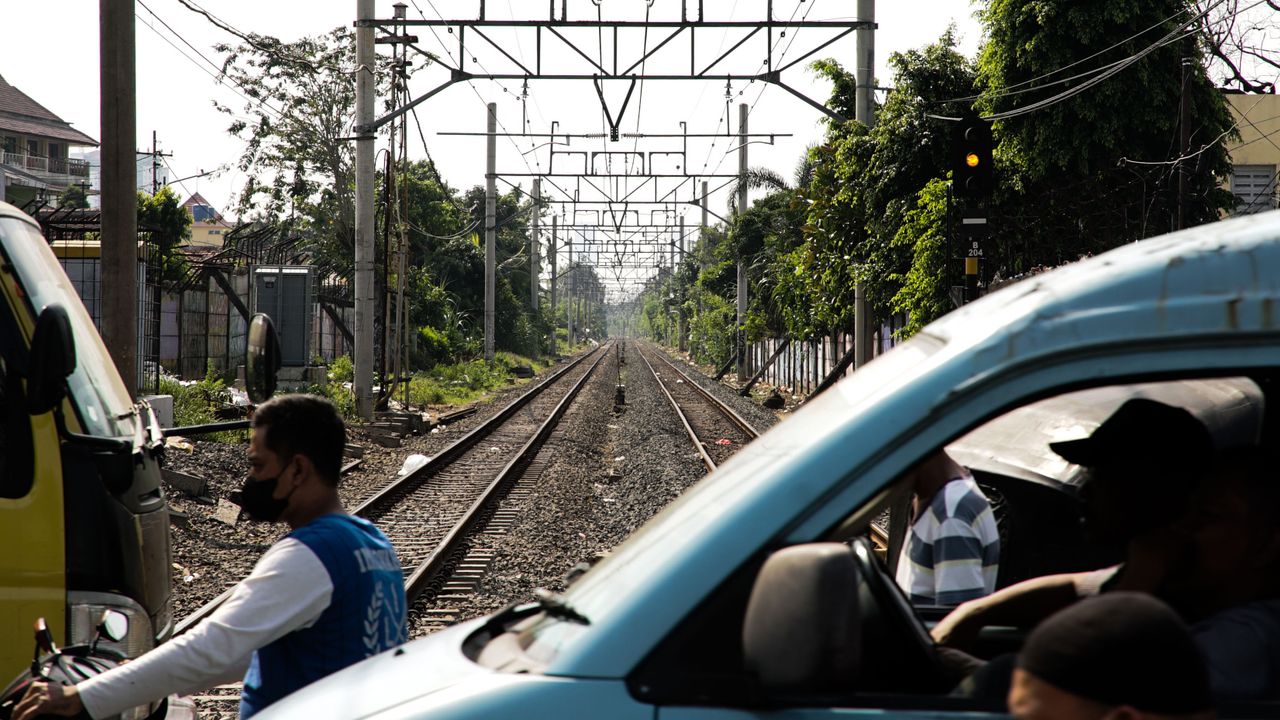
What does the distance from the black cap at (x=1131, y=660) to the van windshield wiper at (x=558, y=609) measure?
2.56ft

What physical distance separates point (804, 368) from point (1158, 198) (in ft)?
62.5

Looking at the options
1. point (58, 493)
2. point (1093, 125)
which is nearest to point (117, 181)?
point (58, 493)

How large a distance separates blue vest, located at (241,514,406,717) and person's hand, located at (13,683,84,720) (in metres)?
0.40

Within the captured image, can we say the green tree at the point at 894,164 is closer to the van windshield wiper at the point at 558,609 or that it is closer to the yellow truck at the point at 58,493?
the yellow truck at the point at 58,493

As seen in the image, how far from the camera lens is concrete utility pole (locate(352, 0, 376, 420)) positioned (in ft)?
69.9

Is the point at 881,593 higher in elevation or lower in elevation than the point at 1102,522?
lower

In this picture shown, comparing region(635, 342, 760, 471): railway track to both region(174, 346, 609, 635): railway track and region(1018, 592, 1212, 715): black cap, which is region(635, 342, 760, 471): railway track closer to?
region(174, 346, 609, 635): railway track

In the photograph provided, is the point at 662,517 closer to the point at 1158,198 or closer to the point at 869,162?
the point at 1158,198

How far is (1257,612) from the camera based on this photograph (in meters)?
2.03

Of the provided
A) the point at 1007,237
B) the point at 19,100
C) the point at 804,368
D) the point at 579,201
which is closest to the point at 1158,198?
the point at 1007,237

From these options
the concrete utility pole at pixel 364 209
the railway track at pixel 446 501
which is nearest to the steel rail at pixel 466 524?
the railway track at pixel 446 501

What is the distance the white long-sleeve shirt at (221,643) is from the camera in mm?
2865

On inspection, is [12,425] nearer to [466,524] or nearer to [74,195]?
[466,524]

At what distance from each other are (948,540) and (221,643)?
7.58 feet
